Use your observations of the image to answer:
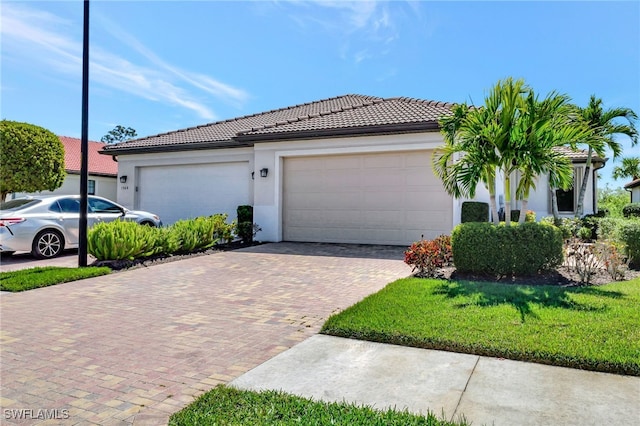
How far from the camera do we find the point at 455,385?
3.13 m

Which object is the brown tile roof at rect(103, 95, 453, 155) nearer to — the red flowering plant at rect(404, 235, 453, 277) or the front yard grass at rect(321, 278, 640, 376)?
the red flowering plant at rect(404, 235, 453, 277)

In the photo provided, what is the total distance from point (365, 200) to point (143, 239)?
20.9 feet

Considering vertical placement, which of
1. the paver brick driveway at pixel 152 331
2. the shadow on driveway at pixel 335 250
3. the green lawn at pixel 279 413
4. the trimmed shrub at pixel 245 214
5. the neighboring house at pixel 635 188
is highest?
the neighboring house at pixel 635 188

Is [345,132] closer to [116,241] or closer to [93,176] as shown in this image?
[116,241]

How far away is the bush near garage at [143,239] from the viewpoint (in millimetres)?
8773

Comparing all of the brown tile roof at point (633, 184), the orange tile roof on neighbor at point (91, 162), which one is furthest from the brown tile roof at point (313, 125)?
the brown tile roof at point (633, 184)

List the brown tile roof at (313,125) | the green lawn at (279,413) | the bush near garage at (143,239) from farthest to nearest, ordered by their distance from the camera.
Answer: the brown tile roof at (313,125) < the bush near garage at (143,239) < the green lawn at (279,413)

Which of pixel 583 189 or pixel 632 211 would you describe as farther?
pixel 632 211

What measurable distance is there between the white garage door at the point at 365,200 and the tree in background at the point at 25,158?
36.5 ft

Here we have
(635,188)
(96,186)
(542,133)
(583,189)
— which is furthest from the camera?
(635,188)

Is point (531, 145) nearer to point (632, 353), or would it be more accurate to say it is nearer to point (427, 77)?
point (632, 353)

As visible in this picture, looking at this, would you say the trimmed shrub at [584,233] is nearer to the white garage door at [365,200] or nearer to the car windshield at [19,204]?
the white garage door at [365,200]

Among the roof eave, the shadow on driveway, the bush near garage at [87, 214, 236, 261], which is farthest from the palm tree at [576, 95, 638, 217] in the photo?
the bush near garage at [87, 214, 236, 261]

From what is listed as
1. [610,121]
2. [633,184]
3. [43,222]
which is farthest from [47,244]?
[633,184]
